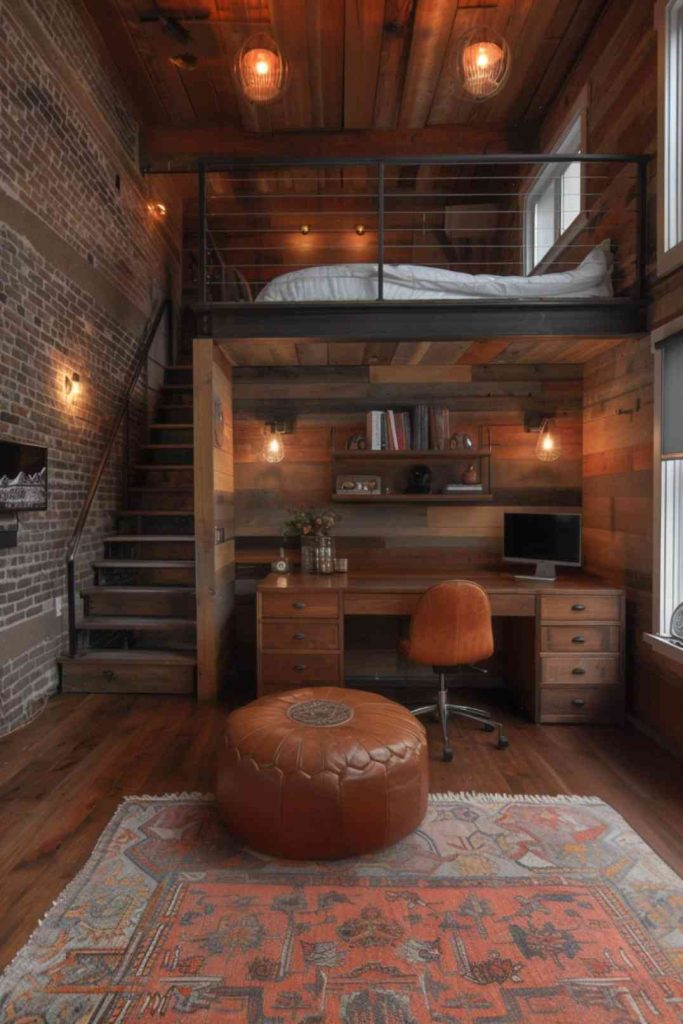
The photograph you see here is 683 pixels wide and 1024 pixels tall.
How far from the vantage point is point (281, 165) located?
11.9ft

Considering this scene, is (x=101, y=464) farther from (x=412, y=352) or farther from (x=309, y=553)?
(x=412, y=352)

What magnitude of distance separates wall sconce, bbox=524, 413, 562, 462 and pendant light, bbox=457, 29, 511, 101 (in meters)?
2.07

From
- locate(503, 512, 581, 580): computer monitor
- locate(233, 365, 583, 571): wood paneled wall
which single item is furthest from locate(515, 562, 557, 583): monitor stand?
locate(233, 365, 583, 571): wood paneled wall

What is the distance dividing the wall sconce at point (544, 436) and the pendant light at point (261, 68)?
8.79 feet

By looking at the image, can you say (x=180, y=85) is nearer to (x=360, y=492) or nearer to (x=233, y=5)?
(x=233, y=5)

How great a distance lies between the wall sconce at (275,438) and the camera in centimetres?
443

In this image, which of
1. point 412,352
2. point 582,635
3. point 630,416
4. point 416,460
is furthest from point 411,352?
point 582,635

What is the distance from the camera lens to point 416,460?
173 inches

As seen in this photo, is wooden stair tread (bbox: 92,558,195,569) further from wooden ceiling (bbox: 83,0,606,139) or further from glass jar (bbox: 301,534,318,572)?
wooden ceiling (bbox: 83,0,606,139)

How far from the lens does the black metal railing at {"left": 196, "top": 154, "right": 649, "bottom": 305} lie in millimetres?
3605

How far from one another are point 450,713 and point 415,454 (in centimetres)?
173

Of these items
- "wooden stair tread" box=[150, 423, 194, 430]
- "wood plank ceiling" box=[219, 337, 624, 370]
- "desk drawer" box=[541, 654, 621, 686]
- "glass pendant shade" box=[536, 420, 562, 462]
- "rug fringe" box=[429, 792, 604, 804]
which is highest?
"wood plank ceiling" box=[219, 337, 624, 370]

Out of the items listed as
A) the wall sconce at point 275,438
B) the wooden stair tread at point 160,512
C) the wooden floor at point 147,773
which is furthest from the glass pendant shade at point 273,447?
the wooden floor at point 147,773

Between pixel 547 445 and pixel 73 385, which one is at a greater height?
pixel 73 385
